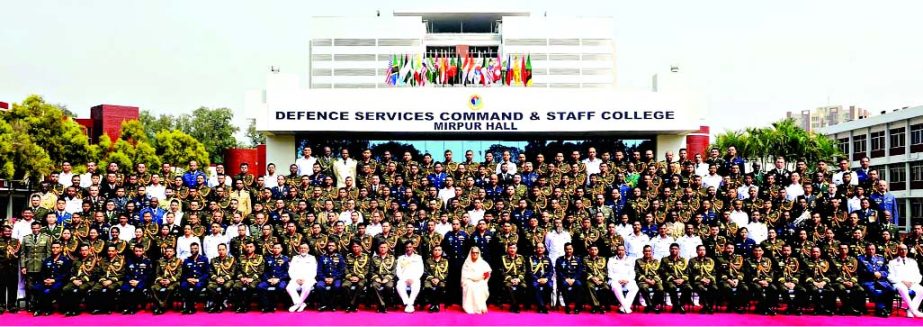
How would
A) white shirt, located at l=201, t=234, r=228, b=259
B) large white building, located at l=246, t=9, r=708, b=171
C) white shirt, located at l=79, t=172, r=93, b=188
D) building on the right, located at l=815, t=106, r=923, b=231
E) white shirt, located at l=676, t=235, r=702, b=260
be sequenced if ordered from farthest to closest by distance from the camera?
building on the right, located at l=815, t=106, r=923, b=231, large white building, located at l=246, t=9, r=708, b=171, white shirt, located at l=79, t=172, r=93, b=188, white shirt, located at l=676, t=235, r=702, b=260, white shirt, located at l=201, t=234, r=228, b=259

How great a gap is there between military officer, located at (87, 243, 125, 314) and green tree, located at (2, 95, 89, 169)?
19.0m

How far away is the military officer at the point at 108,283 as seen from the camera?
31.6 feet

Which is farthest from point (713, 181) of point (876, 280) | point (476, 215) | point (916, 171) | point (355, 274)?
point (916, 171)

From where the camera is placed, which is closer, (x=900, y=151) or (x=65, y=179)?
(x=65, y=179)

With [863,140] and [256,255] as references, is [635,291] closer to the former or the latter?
[256,255]

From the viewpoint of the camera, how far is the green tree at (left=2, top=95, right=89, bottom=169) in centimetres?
2616

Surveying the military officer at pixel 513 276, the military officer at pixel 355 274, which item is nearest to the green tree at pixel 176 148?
the military officer at pixel 355 274

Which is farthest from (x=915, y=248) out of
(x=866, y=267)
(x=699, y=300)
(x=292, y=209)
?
(x=292, y=209)

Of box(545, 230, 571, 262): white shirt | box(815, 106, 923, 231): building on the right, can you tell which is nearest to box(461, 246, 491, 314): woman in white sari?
box(545, 230, 571, 262): white shirt

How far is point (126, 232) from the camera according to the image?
10.6 m

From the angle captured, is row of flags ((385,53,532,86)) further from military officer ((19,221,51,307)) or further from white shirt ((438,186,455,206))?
military officer ((19,221,51,307))

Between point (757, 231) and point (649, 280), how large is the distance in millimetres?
2301

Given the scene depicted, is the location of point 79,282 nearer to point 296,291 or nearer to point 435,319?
point 296,291

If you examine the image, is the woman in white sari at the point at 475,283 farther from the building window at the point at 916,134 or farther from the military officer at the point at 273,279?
the building window at the point at 916,134
